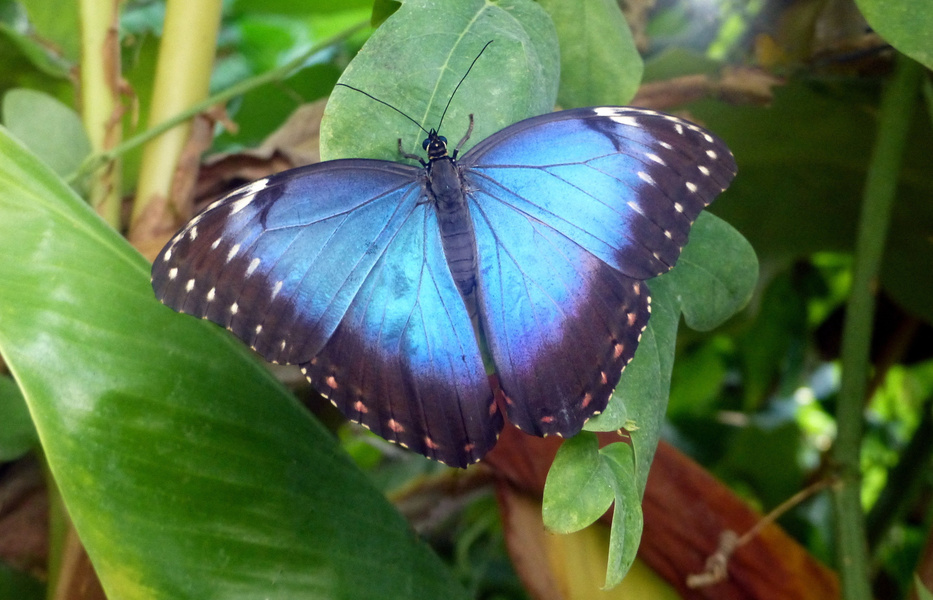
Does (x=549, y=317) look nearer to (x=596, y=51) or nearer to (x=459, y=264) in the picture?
(x=459, y=264)

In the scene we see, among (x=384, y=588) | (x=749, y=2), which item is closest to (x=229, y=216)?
(x=384, y=588)

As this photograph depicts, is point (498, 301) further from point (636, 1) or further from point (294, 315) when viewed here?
point (636, 1)

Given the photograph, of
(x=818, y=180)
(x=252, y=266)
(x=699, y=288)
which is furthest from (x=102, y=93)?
(x=818, y=180)

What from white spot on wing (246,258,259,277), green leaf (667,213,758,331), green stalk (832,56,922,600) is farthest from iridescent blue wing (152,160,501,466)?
green stalk (832,56,922,600)

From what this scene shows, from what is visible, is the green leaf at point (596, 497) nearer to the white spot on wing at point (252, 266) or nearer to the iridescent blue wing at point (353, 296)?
the iridescent blue wing at point (353, 296)

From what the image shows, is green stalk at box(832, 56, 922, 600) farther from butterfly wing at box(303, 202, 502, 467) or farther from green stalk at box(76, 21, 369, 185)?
green stalk at box(76, 21, 369, 185)

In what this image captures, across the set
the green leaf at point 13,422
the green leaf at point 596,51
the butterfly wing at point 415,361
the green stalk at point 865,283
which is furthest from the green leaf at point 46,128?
the green stalk at point 865,283
